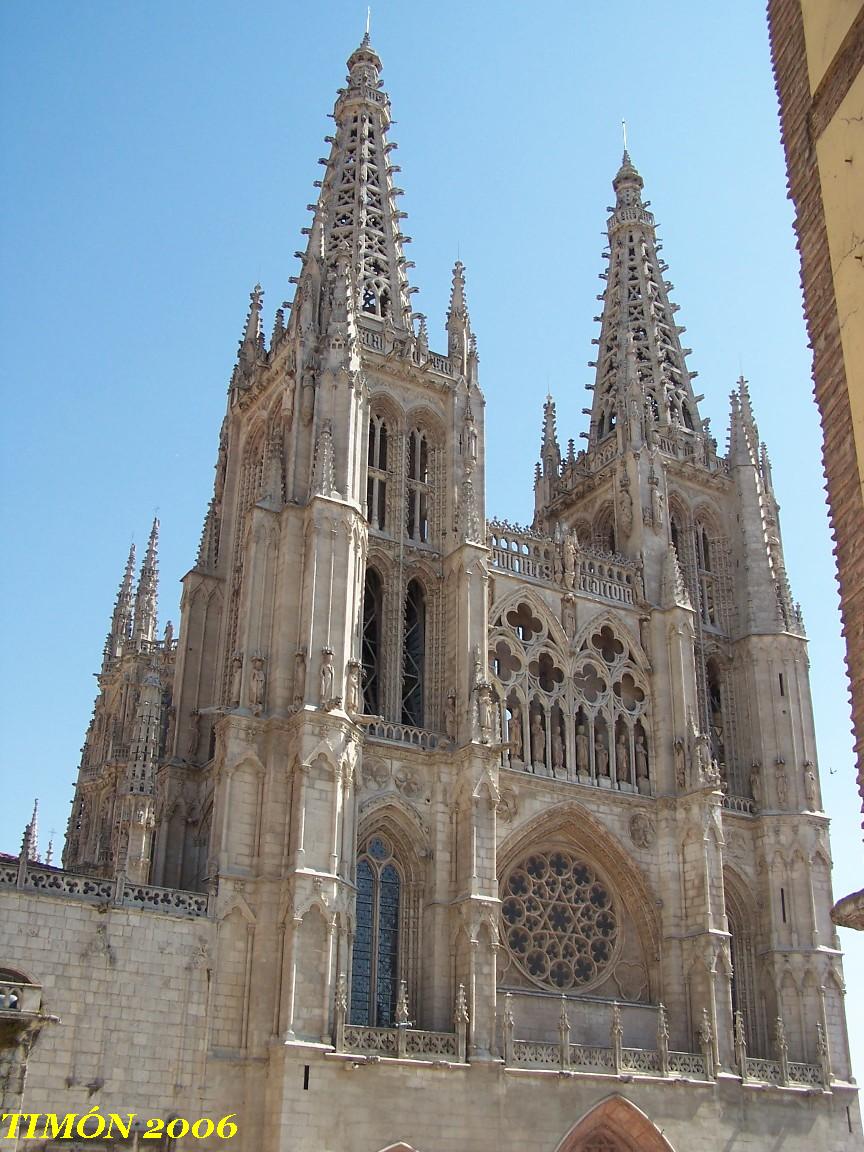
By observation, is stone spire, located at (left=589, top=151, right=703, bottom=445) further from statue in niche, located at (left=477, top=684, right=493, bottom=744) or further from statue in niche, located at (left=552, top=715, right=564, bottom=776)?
statue in niche, located at (left=477, top=684, right=493, bottom=744)

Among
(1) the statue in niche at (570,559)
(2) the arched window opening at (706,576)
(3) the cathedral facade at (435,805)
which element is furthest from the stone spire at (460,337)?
(2) the arched window opening at (706,576)

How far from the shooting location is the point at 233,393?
1462 inches

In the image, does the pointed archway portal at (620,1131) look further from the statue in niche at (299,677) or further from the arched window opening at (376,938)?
the statue in niche at (299,677)

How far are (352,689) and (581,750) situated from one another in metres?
7.55

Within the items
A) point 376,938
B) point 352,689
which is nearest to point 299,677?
point 352,689

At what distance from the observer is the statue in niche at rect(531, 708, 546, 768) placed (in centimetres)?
3250

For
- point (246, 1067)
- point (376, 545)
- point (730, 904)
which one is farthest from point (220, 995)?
point (730, 904)

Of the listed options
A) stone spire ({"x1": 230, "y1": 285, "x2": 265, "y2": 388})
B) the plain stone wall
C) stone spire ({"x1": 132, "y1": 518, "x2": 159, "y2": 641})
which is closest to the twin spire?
stone spire ({"x1": 132, "y1": 518, "x2": 159, "y2": 641})

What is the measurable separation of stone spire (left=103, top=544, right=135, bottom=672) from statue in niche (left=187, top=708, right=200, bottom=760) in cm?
1424

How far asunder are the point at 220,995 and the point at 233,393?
17915 mm

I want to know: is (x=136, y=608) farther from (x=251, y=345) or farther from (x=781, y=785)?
(x=781, y=785)

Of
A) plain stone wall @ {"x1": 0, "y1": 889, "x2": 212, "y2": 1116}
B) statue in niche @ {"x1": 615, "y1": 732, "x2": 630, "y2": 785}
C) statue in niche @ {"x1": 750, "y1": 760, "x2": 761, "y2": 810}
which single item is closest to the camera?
plain stone wall @ {"x1": 0, "y1": 889, "x2": 212, "y2": 1116}

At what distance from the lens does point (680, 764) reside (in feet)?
112

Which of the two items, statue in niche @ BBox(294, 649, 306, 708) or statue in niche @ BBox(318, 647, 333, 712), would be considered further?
statue in niche @ BBox(294, 649, 306, 708)
